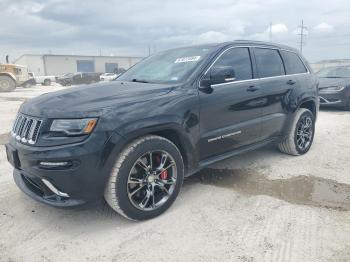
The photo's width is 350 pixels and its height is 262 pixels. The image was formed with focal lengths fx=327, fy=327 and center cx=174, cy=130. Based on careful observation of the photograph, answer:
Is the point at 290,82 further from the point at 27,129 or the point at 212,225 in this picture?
the point at 27,129

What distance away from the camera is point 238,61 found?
4191mm

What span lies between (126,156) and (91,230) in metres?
0.82

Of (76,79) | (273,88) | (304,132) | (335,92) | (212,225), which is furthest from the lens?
(76,79)

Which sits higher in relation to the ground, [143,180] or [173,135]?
[173,135]

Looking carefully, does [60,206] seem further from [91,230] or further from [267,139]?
[267,139]

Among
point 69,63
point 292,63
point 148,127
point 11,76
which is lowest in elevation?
point 148,127

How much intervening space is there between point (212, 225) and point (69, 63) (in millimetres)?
71663

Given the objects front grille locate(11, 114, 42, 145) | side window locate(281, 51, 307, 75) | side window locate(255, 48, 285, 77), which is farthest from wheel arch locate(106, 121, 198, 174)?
side window locate(281, 51, 307, 75)

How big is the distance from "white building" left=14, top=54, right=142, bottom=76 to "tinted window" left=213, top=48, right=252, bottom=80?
60.3m

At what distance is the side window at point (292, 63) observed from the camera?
5074mm

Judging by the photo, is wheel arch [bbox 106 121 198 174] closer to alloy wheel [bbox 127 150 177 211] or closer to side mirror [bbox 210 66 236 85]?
alloy wheel [bbox 127 150 177 211]

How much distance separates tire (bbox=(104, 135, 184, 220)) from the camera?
2934 millimetres

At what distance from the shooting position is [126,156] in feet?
9.64

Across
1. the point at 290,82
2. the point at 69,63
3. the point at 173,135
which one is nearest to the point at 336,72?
the point at 290,82
